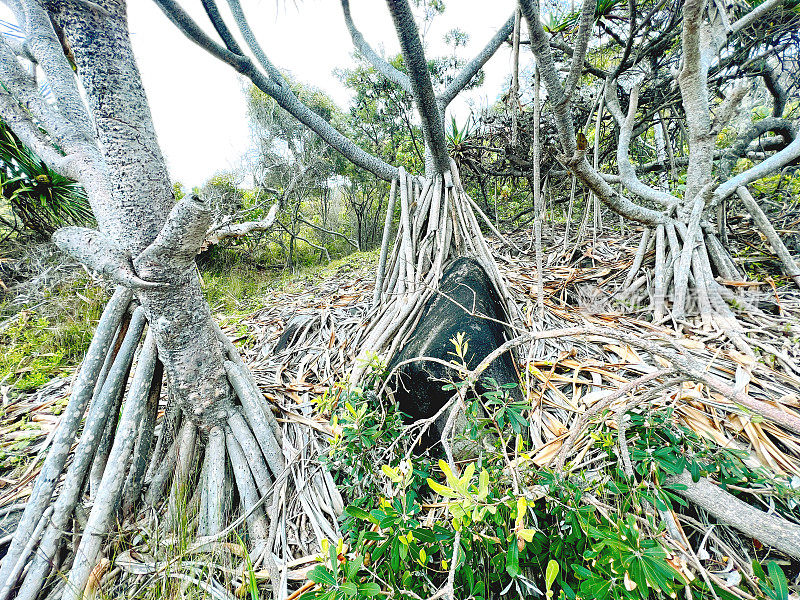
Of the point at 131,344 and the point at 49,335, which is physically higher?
the point at 131,344

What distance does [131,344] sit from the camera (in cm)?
156

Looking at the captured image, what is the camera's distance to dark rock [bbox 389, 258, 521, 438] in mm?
1353

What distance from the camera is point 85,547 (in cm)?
118

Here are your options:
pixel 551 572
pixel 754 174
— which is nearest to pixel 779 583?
pixel 551 572

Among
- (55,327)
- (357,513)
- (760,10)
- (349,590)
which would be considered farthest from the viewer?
(55,327)

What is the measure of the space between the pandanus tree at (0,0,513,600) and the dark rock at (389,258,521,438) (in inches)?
6.7

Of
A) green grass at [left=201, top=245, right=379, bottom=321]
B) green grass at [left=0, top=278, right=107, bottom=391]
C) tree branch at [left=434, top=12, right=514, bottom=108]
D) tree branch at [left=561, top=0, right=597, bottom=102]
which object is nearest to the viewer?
tree branch at [left=561, top=0, right=597, bottom=102]

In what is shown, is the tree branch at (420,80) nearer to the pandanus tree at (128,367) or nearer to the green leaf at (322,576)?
the pandanus tree at (128,367)

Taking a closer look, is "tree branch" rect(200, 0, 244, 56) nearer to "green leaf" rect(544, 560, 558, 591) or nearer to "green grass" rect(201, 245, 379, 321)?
"green grass" rect(201, 245, 379, 321)

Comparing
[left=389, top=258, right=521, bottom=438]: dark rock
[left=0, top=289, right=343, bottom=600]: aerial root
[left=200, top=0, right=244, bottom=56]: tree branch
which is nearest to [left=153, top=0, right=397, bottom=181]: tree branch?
[left=200, top=0, right=244, bottom=56]: tree branch

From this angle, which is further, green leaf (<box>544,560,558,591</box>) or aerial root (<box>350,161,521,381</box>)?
aerial root (<box>350,161,521,381</box>)

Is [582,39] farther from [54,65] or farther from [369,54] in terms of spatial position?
[54,65]

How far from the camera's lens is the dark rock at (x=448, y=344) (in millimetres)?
1353

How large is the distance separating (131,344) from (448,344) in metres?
1.54
